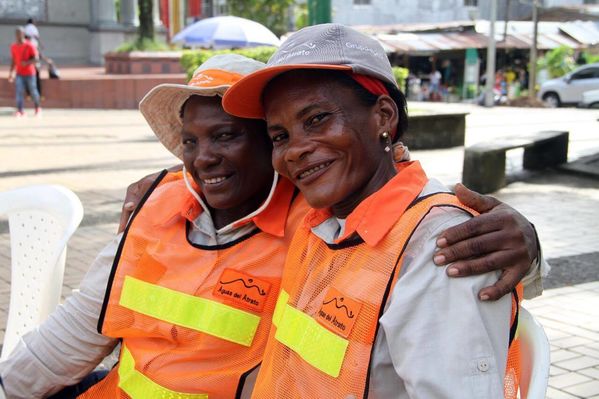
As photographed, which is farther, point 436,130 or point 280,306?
point 436,130

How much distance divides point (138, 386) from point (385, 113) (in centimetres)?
101

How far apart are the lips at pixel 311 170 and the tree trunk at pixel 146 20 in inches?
793

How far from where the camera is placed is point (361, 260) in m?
1.74

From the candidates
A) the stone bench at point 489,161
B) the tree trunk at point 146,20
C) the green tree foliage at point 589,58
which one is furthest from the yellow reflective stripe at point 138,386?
the green tree foliage at point 589,58

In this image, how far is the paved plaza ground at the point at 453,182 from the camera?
4449 millimetres

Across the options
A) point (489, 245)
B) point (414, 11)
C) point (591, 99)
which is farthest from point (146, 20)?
point (414, 11)

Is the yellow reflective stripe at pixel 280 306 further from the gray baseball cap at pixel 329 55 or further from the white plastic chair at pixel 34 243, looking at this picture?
the white plastic chair at pixel 34 243

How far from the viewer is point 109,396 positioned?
2.39m

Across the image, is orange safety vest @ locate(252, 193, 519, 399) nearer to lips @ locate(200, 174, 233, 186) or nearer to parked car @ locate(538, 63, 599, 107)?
lips @ locate(200, 174, 233, 186)

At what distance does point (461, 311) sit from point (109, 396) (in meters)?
1.26

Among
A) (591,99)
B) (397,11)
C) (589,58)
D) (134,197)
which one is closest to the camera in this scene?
(134,197)

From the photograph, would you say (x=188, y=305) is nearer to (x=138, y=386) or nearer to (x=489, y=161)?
(x=138, y=386)

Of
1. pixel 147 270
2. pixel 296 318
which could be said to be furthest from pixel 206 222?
pixel 296 318

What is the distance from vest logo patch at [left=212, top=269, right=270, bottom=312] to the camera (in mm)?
2209
